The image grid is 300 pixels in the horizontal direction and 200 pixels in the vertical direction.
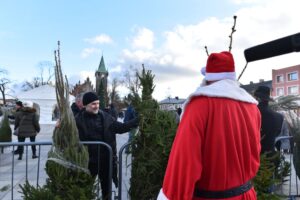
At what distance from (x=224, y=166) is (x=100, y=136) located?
2948mm

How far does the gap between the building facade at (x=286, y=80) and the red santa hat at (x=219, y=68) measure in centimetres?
7122

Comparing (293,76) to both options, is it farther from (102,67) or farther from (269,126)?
(269,126)

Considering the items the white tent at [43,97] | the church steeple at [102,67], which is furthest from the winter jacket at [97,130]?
the church steeple at [102,67]

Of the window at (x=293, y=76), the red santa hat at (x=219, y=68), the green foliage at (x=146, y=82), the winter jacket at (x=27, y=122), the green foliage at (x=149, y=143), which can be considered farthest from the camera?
the window at (x=293, y=76)

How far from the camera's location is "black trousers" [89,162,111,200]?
189 inches

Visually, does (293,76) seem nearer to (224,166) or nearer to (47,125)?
A: (47,125)

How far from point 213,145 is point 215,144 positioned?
0.01 meters

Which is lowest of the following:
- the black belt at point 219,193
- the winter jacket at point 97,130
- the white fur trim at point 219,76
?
the black belt at point 219,193

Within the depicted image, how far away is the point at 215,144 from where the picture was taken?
216cm

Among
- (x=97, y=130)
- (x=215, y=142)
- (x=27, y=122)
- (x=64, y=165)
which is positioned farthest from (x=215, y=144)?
(x=27, y=122)

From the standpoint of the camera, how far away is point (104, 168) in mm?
4883

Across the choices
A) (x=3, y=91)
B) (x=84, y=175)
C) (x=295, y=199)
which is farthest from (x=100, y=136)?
(x=3, y=91)

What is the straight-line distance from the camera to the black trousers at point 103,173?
15.7 ft

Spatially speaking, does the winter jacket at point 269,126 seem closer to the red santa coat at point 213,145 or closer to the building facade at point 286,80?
the red santa coat at point 213,145
